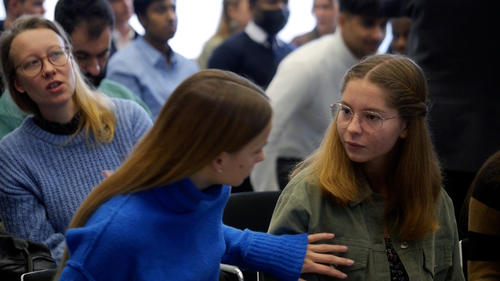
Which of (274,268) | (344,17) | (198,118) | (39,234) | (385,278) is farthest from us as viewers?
(344,17)

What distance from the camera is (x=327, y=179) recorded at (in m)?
1.95

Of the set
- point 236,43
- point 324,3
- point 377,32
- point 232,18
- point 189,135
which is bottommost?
point 324,3

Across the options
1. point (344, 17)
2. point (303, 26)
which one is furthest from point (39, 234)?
point (303, 26)

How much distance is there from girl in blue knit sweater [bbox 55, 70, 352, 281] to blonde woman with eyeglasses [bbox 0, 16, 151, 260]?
87 centimetres

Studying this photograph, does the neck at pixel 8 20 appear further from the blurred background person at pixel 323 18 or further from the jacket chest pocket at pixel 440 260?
the blurred background person at pixel 323 18

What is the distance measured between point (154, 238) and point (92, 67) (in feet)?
5.65

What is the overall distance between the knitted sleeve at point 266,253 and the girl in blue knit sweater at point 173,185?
0.18 metres

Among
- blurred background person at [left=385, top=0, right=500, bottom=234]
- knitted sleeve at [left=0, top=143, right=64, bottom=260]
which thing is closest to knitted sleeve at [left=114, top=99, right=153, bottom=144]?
Answer: knitted sleeve at [left=0, top=143, right=64, bottom=260]

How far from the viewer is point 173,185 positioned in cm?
156

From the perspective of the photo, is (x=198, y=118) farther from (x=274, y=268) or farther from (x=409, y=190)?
(x=409, y=190)

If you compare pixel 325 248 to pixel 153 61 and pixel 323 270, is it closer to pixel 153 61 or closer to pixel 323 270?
pixel 323 270

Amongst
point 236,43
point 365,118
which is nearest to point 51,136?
point 365,118

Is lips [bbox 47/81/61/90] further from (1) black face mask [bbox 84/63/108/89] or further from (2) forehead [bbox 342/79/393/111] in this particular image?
(2) forehead [bbox 342/79/393/111]

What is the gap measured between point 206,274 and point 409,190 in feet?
2.24
